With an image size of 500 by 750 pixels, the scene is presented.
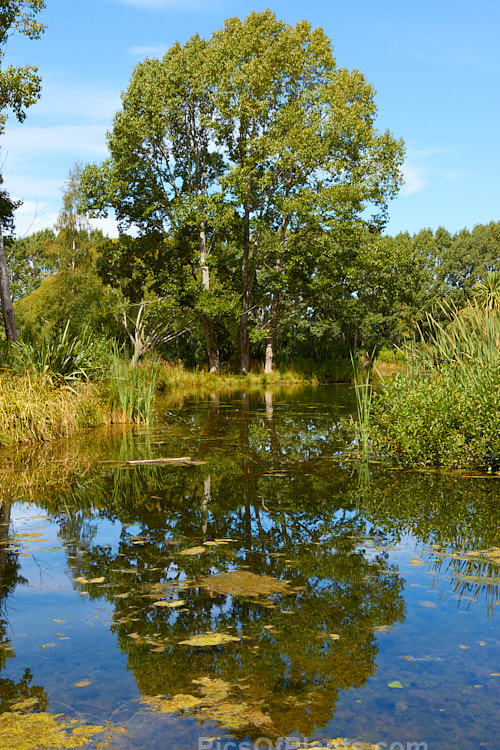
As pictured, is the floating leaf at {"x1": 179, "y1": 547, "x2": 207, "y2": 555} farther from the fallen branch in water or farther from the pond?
the fallen branch in water

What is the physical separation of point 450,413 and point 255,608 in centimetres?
527

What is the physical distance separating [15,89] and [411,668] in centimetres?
1627

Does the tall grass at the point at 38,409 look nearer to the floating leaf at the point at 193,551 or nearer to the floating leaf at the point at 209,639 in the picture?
the floating leaf at the point at 193,551

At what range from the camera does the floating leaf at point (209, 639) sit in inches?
146

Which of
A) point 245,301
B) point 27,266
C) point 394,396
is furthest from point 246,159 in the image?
point 27,266

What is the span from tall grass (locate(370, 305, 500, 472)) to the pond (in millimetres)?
492

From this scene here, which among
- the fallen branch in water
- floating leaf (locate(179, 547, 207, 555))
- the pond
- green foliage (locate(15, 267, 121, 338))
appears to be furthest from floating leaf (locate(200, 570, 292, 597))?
green foliage (locate(15, 267, 121, 338))

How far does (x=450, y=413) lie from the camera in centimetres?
877

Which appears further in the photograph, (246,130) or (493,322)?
(246,130)

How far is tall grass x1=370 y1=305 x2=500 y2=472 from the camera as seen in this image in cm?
859

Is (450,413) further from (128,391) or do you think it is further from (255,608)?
(128,391)

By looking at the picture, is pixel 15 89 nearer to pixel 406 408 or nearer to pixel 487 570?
pixel 406 408

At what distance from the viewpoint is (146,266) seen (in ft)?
109

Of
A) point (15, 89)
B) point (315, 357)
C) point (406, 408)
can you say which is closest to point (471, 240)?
point (315, 357)
